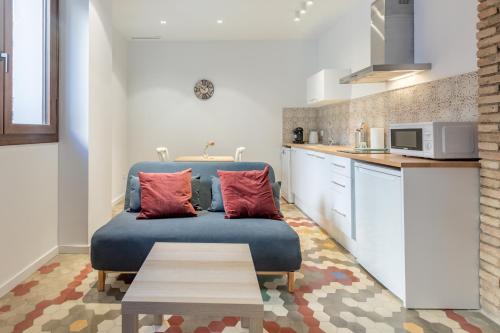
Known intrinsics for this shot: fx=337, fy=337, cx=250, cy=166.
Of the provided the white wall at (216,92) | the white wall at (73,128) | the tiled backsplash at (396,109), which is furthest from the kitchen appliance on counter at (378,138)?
the white wall at (73,128)

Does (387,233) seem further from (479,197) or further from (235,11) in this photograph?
(235,11)

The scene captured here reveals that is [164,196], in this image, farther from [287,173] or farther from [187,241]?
[287,173]

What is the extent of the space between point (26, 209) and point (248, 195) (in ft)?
5.80

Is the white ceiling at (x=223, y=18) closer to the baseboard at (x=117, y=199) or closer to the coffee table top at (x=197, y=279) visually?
the baseboard at (x=117, y=199)

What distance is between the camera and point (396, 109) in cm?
343

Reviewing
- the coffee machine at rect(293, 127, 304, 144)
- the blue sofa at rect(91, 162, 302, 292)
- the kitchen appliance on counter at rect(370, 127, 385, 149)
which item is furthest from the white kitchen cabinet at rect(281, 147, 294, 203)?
the blue sofa at rect(91, 162, 302, 292)

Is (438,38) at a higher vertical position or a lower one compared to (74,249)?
higher

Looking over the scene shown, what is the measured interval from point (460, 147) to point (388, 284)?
1055 mm

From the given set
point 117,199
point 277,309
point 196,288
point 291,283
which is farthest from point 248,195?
point 117,199

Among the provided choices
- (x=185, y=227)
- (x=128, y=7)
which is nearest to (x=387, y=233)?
(x=185, y=227)

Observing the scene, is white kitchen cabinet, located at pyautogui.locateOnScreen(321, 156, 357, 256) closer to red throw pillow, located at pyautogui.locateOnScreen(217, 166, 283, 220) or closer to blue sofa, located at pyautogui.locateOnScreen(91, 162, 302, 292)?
red throw pillow, located at pyautogui.locateOnScreen(217, 166, 283, 220)

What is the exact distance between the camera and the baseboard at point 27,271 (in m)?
2.39

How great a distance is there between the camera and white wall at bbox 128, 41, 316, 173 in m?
6.09

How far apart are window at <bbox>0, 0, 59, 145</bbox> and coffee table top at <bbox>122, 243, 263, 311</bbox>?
1.63 metres
